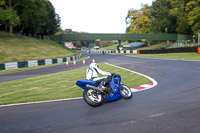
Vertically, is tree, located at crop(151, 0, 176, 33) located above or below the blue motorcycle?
above

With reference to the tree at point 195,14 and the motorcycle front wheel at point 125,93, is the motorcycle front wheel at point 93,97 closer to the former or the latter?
the motorcycle front wheel at point 125,93

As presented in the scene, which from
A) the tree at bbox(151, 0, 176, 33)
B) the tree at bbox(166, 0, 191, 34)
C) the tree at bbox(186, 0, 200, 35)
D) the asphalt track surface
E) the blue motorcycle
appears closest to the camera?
the asphalt track surface

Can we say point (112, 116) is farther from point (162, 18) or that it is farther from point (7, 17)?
point (162, 18)

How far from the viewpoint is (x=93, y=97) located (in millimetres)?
6094

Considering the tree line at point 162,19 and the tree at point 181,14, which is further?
the tree line at point 162,19

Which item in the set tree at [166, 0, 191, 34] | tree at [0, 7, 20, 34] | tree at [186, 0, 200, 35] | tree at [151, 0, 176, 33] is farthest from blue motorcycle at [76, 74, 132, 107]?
tree at [151, 0, 176, 33]

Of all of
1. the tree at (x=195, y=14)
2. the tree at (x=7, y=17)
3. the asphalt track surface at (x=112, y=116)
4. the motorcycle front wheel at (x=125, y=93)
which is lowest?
the asphalt track surface at (x=112, y=116)

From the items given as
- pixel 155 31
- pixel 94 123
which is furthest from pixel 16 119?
pixel 155 31

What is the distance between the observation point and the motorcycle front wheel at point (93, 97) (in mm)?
5734

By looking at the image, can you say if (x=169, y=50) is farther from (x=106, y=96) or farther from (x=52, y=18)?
(x=52, y=18)

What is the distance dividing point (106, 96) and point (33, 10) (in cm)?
4163

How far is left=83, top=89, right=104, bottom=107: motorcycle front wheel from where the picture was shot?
5.73m

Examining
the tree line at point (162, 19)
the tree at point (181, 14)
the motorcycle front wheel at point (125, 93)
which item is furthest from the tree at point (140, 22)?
the motorcycle front wheel at point (125, 93)

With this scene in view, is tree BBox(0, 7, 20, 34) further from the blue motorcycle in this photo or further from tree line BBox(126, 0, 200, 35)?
tree line BBox(126, 0, 200, 35)
